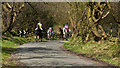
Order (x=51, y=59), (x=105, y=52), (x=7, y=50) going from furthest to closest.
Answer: (x=7, y=50) → (x=105, y=52) → (x=51, y=59)

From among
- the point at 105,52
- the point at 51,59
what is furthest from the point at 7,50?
the point at 105,52

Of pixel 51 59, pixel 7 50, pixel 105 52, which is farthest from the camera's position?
pixel 7 50

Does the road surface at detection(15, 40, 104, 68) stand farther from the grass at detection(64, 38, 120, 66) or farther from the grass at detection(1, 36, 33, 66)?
the grass at detection(64, 38, 120, 66)

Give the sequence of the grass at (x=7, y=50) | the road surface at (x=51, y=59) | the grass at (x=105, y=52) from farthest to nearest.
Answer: the grass at (x=105, y=52) < the road surface at (x=51, y=59) < the grass at (x=7, y=50)

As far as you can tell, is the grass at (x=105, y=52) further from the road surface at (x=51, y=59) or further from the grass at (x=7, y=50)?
the grass at (x=7, y=50)

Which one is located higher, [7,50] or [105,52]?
[105,52]

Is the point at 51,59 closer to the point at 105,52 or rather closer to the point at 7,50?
the point at 105,52

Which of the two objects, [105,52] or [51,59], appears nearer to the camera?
[51,59]

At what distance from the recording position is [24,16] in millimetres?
37188

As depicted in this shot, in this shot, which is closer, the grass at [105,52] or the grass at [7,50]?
the grass at [7,50]

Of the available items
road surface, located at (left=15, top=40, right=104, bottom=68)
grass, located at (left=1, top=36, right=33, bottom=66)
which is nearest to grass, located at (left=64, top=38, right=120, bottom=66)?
road surface, located at (left=15, top=40, right=104, bottom=68)

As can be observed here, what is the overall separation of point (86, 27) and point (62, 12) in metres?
24.1

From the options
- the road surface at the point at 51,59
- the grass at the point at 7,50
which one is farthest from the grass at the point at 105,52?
the grass at the point at 7,50

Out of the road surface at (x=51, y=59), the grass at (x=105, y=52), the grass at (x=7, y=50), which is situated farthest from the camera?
the grass at (x=105, y=52)
